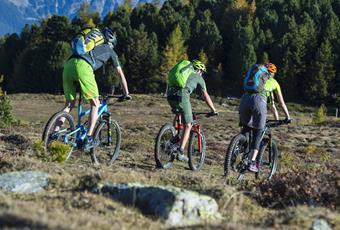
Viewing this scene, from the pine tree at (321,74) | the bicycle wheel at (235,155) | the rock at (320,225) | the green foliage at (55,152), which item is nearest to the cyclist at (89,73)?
the green foliage at (55,152)

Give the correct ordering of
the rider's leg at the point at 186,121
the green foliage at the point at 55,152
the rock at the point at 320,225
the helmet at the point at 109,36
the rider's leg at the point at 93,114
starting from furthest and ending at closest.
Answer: the rider's leg at the point at 186,121, the helmet at the point at 109,36, the rider's leg at the point at 93,114, the green foliage at the point at 55,152, the rock at the point at 320,225

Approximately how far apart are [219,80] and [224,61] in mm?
9125

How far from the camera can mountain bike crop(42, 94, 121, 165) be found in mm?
8740

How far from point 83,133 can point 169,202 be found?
3741mm

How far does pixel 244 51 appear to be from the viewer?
93375 millimetres

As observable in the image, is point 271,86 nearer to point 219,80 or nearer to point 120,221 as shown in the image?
point 120,221

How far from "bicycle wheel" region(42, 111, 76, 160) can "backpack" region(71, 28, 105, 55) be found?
1049 millimetres

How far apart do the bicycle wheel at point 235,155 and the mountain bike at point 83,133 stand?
1998 mm

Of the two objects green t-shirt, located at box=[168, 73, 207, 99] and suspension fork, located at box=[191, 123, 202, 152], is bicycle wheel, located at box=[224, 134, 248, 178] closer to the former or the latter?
suspension fork, located at box=[191, 123, 202, 152]

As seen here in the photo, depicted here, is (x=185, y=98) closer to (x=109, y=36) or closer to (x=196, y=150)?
(x=196, y=150)

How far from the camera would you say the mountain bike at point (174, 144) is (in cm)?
1000

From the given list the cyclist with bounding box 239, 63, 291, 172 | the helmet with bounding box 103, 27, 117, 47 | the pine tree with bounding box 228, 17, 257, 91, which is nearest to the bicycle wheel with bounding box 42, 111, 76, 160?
the helmet with bounding box 103, 27, 117, 47

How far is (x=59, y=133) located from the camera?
8.75 m

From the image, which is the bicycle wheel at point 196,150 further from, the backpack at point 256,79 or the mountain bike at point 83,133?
the backpack at point 256,79
